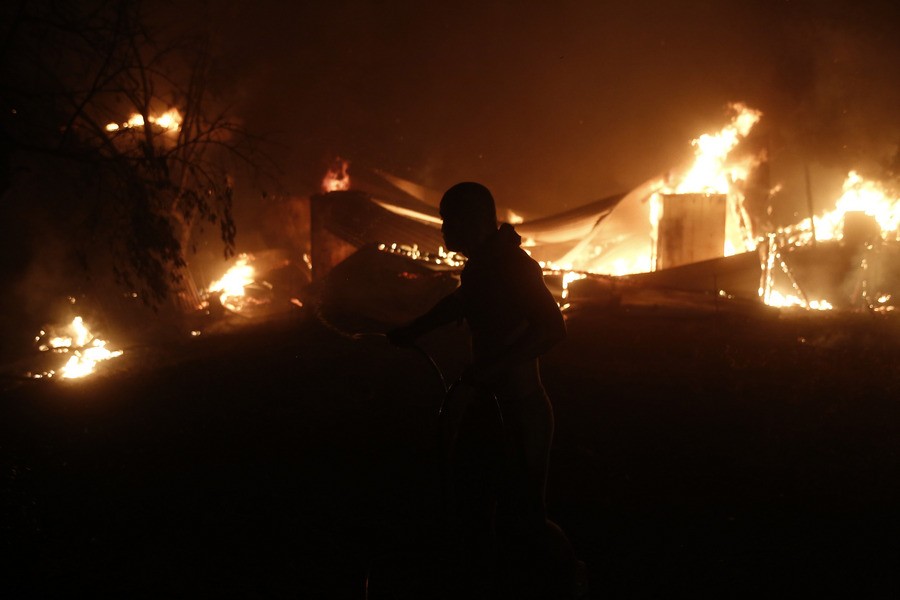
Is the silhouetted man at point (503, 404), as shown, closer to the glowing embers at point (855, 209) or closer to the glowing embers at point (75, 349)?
the glowing embers at point (75, 349)

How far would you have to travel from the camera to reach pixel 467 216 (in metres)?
3.01

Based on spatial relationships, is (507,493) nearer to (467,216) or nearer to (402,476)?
(467,216)

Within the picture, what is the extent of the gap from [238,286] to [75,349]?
5.31m

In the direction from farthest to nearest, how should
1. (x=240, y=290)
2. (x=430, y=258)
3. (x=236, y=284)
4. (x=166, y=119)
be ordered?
(x=166, y=119), (x=236, y=284), (x=240, y=290), (x=430, y=258)

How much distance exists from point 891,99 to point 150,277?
2022 centimetres

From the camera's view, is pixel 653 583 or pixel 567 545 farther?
pixel 653 583

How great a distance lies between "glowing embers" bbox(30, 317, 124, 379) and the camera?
1084 centimetres

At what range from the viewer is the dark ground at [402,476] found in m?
3.80

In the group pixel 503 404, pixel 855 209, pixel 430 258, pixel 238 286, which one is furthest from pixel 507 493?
pixel 855 209

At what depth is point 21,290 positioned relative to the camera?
49.5ft

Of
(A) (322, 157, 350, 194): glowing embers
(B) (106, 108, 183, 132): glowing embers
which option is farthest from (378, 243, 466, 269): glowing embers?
(B) (106, 108, 183, 132): glowing embers

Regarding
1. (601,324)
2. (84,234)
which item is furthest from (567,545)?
(84,234)

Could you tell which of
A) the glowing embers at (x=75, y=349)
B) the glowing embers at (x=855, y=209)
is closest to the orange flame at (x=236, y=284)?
the glowing embers at (x=75, y=349)

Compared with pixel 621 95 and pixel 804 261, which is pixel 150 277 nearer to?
pixel 804 261
